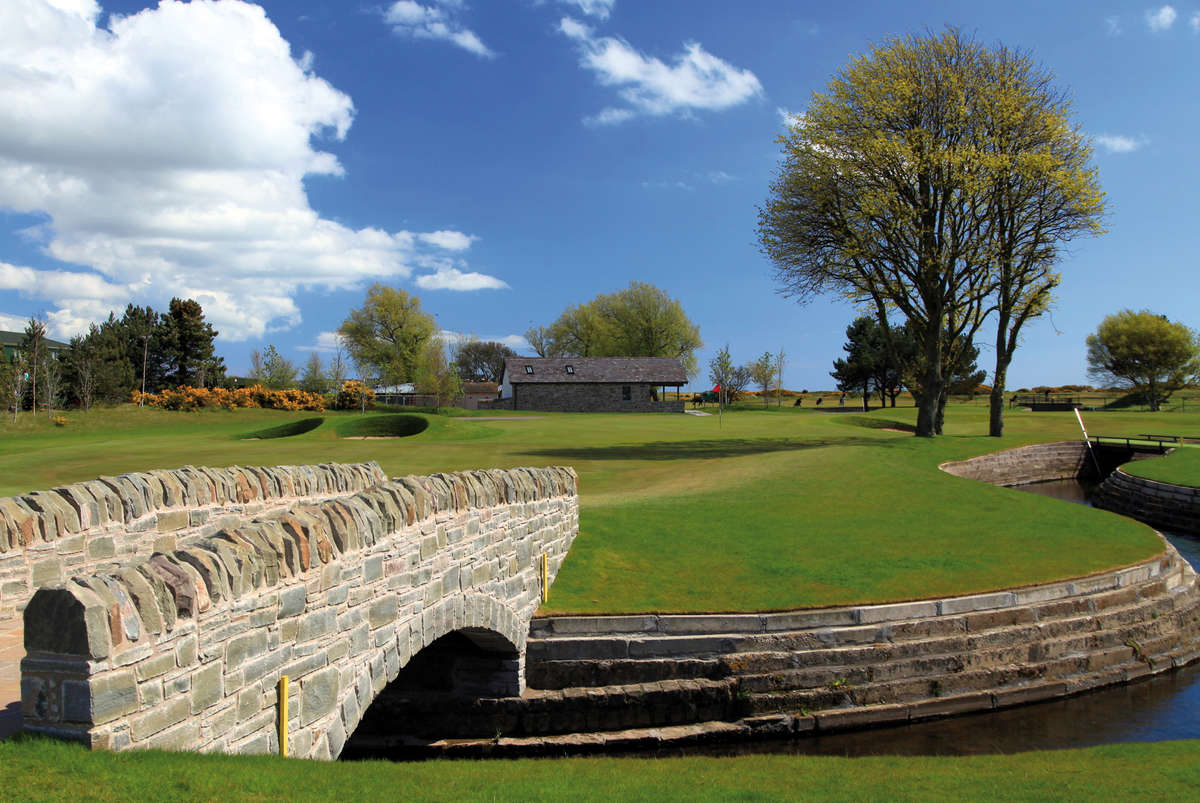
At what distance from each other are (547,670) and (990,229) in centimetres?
3234

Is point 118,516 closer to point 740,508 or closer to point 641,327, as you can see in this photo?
point 740,508

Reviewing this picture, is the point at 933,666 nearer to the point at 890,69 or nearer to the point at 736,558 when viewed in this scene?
the point at 736,558

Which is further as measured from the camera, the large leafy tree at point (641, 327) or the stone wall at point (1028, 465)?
the large leafy tree at point (641, 327)

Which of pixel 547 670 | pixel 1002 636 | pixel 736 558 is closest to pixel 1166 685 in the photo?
pixel 1002 636

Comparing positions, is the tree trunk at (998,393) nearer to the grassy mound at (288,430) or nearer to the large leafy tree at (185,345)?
the grassy mound at (288,430)

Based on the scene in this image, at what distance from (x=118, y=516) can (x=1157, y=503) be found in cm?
3238

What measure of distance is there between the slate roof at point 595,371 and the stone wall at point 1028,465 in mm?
38242

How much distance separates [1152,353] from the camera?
7531cm

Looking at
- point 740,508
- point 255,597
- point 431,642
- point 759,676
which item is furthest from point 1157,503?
point 255,597

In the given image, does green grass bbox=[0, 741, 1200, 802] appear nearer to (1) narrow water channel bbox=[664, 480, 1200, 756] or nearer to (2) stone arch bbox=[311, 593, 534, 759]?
(2) stone arch bbox=[311, 593, 534, 759]

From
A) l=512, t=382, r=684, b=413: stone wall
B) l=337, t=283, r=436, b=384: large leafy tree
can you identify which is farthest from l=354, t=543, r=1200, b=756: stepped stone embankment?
l=337, t=283, r=436, b=384: large leafy tree

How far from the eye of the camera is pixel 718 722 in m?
11.6

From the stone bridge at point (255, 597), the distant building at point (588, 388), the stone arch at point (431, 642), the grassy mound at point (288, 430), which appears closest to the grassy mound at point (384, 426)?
the grassy mound at point (288, 430)

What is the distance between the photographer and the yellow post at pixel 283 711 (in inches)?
235
